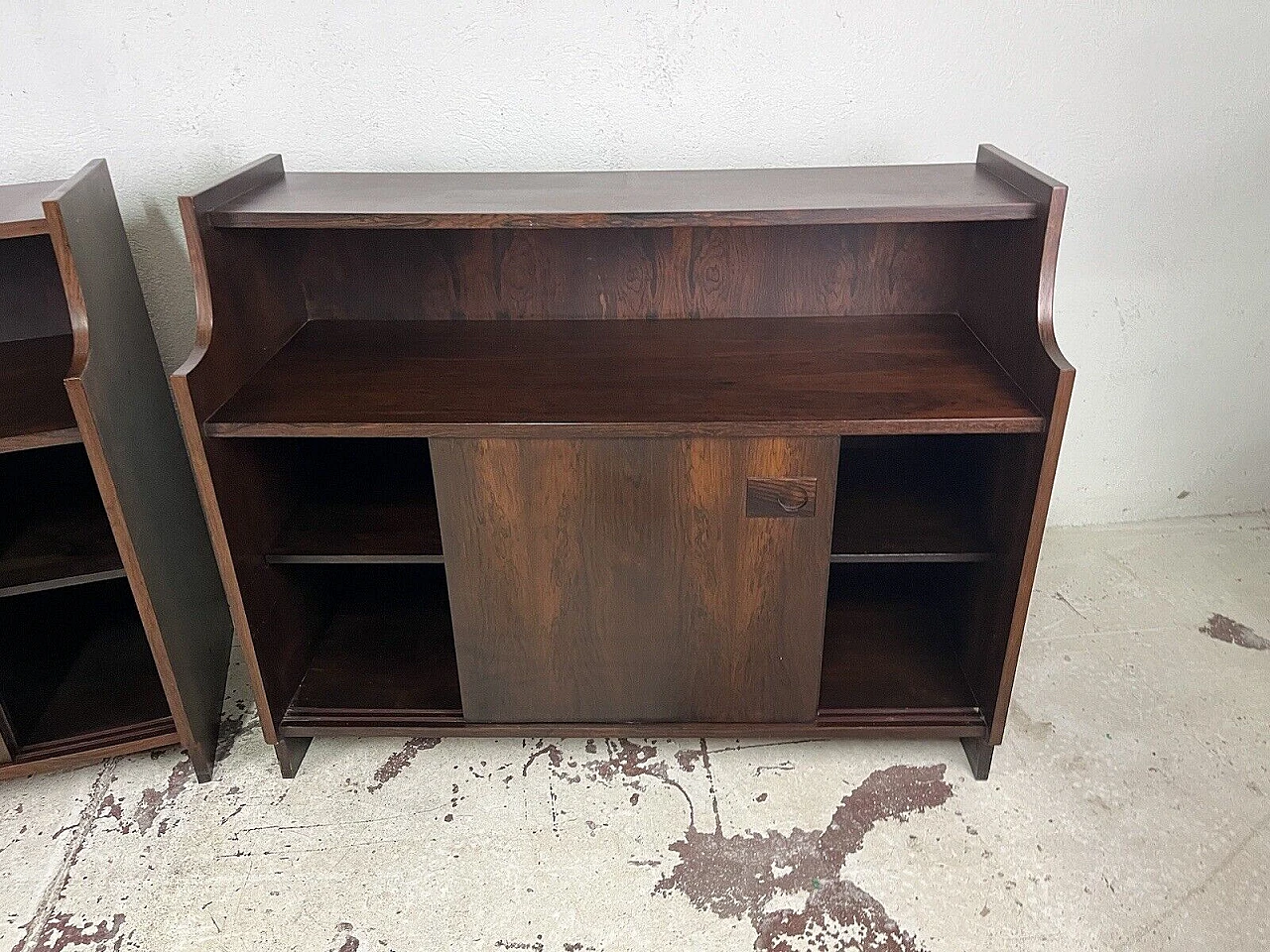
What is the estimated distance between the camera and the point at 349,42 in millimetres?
1769

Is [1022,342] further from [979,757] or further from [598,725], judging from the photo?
[598,725]

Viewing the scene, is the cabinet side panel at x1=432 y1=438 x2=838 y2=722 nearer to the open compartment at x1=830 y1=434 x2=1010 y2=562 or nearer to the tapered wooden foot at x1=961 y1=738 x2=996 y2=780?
the open compartment at x1=830 y1=434 x2=1010 y2=562

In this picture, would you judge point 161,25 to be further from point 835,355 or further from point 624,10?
point 835,355

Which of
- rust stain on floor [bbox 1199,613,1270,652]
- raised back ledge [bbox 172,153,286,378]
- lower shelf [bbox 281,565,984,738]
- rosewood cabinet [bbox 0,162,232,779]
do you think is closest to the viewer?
raised back ledge [bbox 172,153,286,378]

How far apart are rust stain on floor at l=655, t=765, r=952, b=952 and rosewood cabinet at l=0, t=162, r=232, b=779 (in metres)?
0.94

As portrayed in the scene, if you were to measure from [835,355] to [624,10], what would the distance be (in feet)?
2.56

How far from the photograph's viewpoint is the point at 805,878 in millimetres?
1514

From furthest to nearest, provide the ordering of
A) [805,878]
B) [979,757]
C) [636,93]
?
[636,93] < [979,757] < [805,878]

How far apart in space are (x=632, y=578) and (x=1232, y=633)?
143cm

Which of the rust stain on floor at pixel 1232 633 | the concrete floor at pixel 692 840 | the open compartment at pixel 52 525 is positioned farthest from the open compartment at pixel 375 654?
the rust stain on floor at pixel 1232 633

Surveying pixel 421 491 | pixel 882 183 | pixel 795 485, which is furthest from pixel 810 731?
pixel 882 183

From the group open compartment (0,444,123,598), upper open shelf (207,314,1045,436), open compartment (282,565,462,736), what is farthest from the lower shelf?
upper open shelf (207,314,1045,436)

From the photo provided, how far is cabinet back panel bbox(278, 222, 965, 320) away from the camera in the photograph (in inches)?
67.9

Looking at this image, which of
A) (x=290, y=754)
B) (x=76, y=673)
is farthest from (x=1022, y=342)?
(x=76, y=673)
